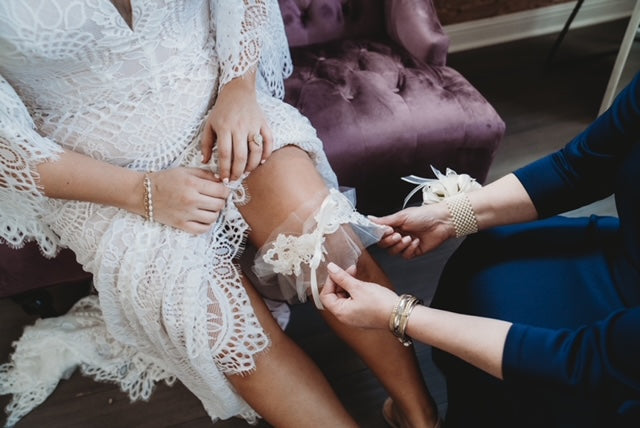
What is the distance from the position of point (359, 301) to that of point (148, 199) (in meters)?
0.41

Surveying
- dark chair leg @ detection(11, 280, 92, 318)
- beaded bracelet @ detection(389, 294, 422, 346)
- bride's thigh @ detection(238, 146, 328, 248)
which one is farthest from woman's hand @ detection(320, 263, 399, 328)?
dark chair leg @ detection(11, 280, 92, 318)

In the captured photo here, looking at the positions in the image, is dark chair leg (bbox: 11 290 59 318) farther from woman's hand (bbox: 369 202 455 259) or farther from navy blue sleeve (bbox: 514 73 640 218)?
navy blue sleeve (bbox: 514 73 640 218)

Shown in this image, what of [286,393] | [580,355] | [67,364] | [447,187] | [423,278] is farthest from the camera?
[423,278]

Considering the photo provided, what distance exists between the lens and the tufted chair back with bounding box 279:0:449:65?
1493 millimetres

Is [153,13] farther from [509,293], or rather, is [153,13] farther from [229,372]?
[509,293]

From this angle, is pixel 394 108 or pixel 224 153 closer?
pixel 224 153

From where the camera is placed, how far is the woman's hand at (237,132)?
2.81ft

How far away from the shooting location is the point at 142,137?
90cm

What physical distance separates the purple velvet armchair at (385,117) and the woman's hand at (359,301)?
53 cm

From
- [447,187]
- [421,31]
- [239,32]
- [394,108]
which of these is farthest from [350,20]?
[447,187]

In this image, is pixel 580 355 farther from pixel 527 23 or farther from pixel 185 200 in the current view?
pixel 527 23

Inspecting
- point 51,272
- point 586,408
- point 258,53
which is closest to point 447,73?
point 258,53

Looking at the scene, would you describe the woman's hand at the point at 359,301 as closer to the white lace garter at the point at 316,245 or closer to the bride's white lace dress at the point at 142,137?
the white lace garter at the point at 316,245

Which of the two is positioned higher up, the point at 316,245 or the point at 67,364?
the point at 316,245
